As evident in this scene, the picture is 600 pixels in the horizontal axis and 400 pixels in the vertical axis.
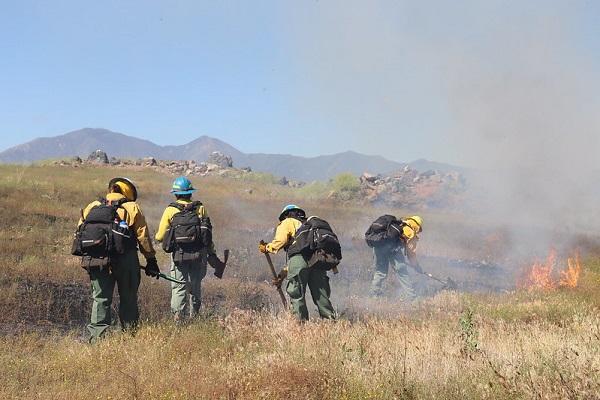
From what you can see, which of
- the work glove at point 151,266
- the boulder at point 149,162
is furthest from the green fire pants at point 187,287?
the boulder at point 149,162

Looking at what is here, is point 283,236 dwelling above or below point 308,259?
above

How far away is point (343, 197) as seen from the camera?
112 feet

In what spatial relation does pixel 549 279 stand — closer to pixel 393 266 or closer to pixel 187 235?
pixel 393 266

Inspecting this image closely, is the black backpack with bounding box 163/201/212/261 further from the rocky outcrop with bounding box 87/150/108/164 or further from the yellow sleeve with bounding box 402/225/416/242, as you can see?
the rocky outcrop with bounding box 87/150/108/164

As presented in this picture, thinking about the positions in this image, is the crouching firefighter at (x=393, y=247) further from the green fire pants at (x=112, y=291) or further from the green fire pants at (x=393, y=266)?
the green fire pants at (x=112, y=291)

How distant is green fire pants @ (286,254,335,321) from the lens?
686 centimetres

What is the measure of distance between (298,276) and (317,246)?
0.47 m

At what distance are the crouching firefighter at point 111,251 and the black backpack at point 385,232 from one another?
5.42 metres

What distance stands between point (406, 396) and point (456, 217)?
89.7 feet

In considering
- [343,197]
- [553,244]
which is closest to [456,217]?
[343,197]

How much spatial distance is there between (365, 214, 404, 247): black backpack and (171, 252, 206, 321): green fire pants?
428cm

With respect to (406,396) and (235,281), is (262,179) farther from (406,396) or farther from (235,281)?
(406,396)

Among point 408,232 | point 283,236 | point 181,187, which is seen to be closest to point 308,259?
point 283,236

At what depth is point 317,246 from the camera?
22.2 ft
